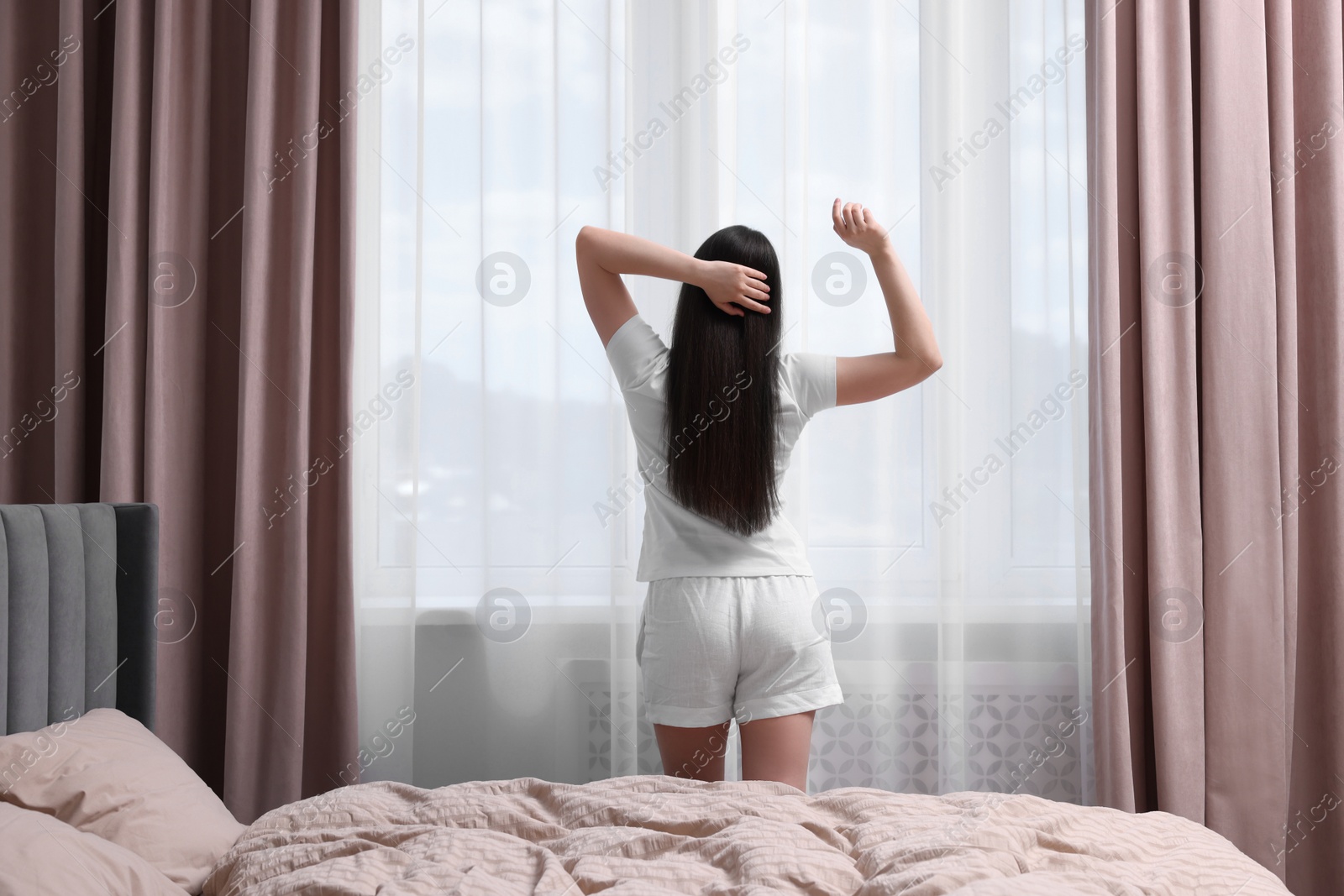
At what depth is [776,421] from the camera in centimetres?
153

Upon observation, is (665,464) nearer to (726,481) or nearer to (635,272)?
(726,481)

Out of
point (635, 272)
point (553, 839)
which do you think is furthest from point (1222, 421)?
point (553, 839)

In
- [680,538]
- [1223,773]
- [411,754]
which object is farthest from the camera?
[411,754]

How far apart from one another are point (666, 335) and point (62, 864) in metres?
1.60

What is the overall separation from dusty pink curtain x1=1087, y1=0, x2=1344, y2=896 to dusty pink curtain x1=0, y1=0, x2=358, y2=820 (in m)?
1.90

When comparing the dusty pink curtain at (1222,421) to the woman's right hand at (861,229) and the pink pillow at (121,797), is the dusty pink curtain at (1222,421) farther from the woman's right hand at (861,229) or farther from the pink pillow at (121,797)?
the pink pillow at (121,797)

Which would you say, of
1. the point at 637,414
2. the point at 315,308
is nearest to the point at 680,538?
the point at 637,414

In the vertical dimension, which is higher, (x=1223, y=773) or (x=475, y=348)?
(x=475, y=348)

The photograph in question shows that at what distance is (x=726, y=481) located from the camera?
1.47 metres

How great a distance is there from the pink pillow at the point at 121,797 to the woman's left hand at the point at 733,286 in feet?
3.67

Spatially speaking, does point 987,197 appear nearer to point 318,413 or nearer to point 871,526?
point 871,526

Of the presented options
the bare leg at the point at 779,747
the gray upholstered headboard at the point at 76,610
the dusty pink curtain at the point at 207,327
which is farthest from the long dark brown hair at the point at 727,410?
the gray upholstered headboard at the point at 76,610

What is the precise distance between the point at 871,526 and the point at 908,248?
0.74 meters

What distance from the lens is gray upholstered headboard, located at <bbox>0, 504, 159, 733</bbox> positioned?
1541 millimetres
